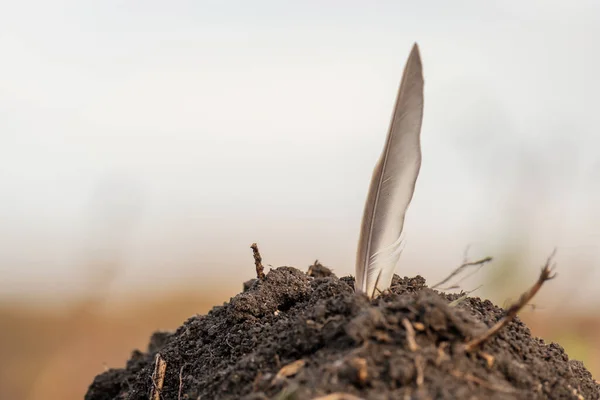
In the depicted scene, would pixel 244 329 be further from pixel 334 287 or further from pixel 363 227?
pixel 363 227

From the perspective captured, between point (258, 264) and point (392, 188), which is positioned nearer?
point (392, 188)

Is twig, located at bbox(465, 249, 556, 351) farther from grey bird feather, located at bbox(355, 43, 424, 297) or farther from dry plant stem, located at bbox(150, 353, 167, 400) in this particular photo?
dry plant stem, located at bbox(150, 353, 167, 400)

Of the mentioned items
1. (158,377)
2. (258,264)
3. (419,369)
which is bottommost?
(419,369)

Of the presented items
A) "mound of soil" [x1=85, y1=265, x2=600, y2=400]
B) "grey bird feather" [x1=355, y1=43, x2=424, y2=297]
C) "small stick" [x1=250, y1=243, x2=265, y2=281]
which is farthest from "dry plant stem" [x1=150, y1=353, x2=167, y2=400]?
"grey bird feather" [x1=355, y1=43, x2=424, y2=297]

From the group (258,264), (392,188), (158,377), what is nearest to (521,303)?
(392,188)

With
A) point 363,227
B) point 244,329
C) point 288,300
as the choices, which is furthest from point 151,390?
point 363,227

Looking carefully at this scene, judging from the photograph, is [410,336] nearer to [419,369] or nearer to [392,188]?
[419,369]

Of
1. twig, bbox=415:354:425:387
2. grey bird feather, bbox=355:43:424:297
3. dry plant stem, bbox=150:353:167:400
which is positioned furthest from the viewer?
dry plant stem, bbox=150:353:167:400
